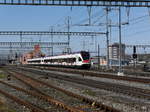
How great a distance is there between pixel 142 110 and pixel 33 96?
699 cm

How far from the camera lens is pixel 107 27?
5169 centimetres

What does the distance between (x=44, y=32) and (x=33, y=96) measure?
140ft

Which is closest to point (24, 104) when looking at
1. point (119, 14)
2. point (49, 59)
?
point (119, 14)

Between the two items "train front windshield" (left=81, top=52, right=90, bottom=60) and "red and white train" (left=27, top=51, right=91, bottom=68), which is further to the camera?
"red and white train" (left=27, top=51, right=91, bottom=68)

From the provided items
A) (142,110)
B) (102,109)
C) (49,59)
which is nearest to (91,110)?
(102,109)

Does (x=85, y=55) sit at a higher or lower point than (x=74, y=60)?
higher

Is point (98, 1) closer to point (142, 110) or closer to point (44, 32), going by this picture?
point (142, 110)

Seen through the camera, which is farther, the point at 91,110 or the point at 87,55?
the point at 87,55

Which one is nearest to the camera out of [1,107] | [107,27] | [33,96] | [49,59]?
[1,107]

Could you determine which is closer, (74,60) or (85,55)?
(85,55)

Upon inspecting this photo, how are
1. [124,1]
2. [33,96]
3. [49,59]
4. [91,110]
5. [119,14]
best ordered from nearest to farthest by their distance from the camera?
[91,110] < [33,96] < [124,1] < [119,14] < [49,59]

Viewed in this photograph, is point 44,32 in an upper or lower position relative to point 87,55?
upper

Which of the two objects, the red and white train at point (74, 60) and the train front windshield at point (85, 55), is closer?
the train front windshield at point (85, 55)

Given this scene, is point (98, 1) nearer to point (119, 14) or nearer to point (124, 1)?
point (124, 1)
